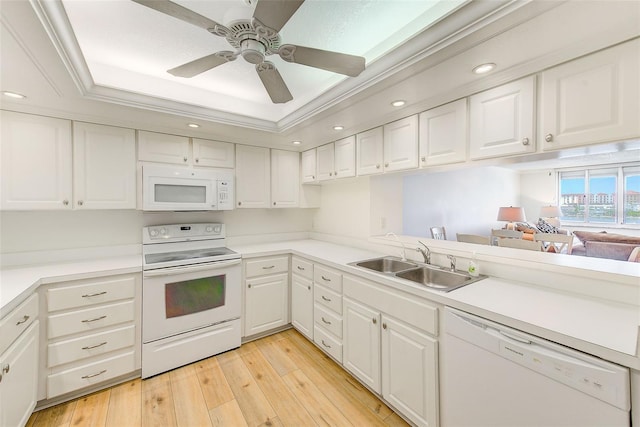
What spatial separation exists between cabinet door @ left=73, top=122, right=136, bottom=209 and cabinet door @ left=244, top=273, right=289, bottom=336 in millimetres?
1395

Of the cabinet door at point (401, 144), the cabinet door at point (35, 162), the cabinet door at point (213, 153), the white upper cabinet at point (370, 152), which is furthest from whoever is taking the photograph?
the cabinet door at point (213, 153)

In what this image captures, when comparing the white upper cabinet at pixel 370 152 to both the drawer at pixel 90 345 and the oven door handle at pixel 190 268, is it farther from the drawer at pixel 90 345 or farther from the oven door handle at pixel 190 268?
the drawer at pixel 90 345

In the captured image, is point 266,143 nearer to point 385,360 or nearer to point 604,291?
point 385,360

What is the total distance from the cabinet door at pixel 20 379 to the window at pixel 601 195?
997 centimetres

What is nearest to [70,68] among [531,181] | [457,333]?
[457,333]

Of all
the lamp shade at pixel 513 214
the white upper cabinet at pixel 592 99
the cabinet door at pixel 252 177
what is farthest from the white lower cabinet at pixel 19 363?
the lamp shade at pixel 513 214

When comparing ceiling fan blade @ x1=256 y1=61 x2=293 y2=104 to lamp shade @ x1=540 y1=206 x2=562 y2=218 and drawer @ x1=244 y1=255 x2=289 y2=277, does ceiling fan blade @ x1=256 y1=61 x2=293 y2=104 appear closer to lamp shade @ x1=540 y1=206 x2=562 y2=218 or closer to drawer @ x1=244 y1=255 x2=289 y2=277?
drawer @ x1=244 y1=255 x2=289 y2=277

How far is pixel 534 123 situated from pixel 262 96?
2.23m

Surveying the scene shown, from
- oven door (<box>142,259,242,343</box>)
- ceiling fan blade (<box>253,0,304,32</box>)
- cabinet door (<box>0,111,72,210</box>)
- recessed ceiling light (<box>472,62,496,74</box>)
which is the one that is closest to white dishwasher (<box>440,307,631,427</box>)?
recessed ceiling light (<box>472,62,496,74</box>)

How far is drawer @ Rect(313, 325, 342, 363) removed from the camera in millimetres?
2145

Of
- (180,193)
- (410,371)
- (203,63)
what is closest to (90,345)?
(180,193)

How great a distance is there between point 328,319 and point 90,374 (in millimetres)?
1811

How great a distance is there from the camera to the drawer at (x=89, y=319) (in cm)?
177

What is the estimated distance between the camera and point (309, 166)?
3.27 metres
